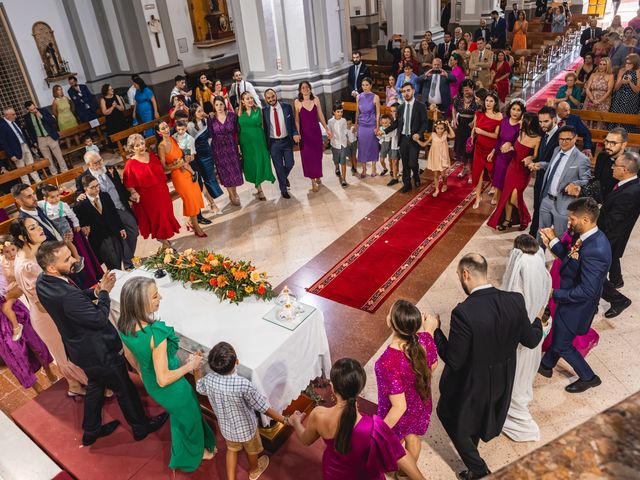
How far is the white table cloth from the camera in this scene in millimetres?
3357

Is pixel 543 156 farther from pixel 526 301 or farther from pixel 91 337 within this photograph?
pixel 91 337

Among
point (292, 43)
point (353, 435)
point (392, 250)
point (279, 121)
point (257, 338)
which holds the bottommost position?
point (392, 250)

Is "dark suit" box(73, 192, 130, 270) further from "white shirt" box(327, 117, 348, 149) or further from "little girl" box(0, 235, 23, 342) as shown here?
"white shirt" box(327, 117, 348, 149)

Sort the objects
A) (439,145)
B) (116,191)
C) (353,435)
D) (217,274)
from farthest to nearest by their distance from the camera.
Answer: (439,145) → (116,191) → (217,274) → (353,435)

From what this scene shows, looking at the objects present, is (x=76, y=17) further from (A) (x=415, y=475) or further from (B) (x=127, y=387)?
(A) (x=415, y=475)

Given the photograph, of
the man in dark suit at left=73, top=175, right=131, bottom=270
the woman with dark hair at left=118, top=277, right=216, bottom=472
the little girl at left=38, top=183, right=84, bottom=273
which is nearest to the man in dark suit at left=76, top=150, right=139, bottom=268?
the man in dark suit at left=73, top=175, right=131, bottom=270

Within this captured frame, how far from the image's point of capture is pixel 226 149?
7191 mm

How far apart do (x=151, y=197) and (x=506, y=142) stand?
13.8 ft

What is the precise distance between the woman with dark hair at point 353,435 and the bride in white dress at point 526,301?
146cm

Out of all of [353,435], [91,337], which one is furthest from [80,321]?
[353,435]

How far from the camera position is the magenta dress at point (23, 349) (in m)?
4.32

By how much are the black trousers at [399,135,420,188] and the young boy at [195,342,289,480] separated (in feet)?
16.0

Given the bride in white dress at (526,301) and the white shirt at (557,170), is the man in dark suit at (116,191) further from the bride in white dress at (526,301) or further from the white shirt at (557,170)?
the white shirt at (557,170)

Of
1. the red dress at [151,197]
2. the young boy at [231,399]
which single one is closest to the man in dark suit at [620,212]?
the young boy at [231,399]
